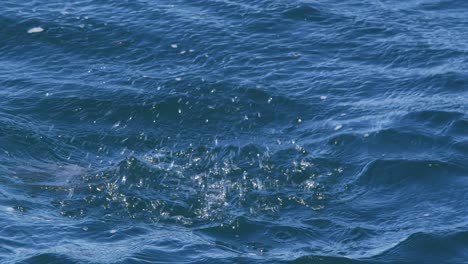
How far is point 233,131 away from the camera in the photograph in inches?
895

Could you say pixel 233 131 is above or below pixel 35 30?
below

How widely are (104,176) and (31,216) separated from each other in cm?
230

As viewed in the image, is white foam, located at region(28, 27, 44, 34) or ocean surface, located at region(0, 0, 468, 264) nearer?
ocean surface, located at region(0, 0, 468, 264)

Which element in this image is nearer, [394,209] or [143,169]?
[394,209]

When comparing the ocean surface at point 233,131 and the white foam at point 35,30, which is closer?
the ocean surface at point 233,131

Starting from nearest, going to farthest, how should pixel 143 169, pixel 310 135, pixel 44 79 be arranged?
pixel 143 169, pixel 310 135, pixel 44 79

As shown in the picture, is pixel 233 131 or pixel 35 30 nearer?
Answer: pixel 233 131

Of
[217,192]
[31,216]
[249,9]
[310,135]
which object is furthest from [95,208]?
[249,9]

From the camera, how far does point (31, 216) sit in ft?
61.4

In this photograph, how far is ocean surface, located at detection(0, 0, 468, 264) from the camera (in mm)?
18094

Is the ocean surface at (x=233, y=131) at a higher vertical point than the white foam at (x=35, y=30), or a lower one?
lower

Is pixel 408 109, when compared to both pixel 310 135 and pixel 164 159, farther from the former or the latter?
pixel 164 159

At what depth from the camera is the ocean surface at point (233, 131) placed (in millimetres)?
18094

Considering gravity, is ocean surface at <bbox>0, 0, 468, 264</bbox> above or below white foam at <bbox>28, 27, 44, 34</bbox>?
below
